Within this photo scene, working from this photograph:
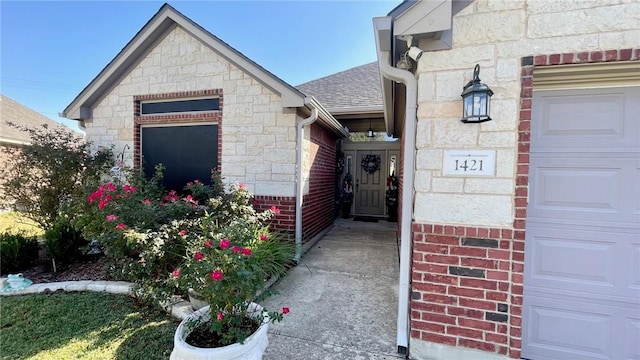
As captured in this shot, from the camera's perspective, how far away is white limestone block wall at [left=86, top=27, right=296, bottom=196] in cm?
484

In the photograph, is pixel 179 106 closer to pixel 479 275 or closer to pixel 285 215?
pixel 285 215

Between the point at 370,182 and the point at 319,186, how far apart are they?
350cm

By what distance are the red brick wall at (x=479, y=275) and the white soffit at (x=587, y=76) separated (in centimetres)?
8

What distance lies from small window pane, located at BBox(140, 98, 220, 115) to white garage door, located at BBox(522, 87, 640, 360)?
507cm

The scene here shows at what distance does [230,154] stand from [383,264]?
360 cm

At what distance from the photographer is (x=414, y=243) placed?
243 cm

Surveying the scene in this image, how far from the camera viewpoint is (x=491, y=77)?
→ 2199mm

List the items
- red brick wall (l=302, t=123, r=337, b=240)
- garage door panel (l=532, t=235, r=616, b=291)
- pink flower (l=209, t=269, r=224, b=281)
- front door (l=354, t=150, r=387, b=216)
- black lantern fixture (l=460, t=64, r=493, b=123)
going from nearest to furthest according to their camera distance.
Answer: pink flower (l=209, t=269, r=224, b=281)
black lantern fixture (l=460, t=64, r=493, b=123)
garage door panel (l=532, t=235, r=616, b=291)
red brick wall (l=302, t=123, r=337, b=240)
front door (l=354, t=150, r=387, b=216)

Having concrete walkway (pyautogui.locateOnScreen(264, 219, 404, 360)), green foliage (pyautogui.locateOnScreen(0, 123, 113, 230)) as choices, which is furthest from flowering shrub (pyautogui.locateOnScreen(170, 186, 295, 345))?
green foliage (pyautogui.locateOnScreen(0, 123, 113, 230))

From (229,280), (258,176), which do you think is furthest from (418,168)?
(258,176)

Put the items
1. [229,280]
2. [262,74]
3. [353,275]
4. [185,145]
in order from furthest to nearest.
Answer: [185,145]
[262,74]
[353,275]
[229,280]

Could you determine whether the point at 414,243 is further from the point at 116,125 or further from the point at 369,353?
the point at 116,125

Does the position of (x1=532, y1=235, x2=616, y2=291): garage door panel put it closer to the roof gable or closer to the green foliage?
the roof gable

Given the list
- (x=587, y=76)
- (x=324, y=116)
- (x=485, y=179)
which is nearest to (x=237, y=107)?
(x=324, y=116)
